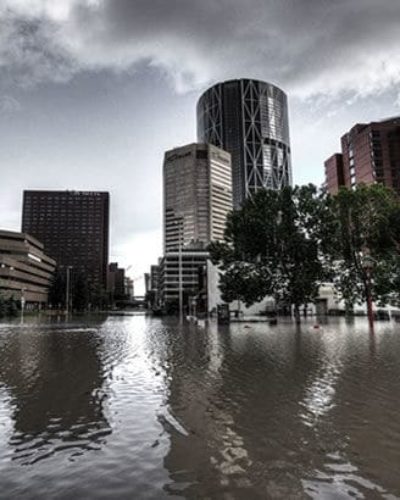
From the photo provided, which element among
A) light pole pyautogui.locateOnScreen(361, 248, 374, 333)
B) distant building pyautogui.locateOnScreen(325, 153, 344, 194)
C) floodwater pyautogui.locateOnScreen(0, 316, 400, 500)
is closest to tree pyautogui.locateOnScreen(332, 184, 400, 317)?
light pole pyautogui.locateOnScreen(361, 248, 374, 333)

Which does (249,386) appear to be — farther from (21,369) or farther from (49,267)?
(49,267)

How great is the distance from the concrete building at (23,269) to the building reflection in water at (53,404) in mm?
97287

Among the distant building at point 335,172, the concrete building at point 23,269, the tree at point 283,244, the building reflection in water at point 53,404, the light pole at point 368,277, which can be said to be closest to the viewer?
the building reflection in water at point 53,404

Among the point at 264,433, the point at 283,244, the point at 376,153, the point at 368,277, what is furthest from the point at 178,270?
the point at 264,433

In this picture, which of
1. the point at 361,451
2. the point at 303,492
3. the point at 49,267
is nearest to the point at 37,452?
the point at 303,492

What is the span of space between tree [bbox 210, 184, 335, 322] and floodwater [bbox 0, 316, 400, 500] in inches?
1118

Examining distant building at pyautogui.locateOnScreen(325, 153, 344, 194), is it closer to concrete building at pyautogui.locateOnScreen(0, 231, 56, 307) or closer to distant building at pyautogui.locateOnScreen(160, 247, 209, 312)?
distant building at pyautogui.locateOnScreen(160, 247, 209, 312)

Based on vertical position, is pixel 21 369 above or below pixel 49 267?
below

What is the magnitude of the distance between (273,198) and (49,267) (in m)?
134

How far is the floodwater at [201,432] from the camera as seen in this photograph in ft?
14.5

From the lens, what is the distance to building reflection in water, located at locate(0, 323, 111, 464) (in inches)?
226

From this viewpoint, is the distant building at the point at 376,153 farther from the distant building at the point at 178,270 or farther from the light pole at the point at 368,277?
the light pole at the point at 368,277

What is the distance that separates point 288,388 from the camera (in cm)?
945

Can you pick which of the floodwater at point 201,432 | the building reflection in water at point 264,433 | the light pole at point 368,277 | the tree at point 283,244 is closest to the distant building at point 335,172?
the tree at point 283,244
